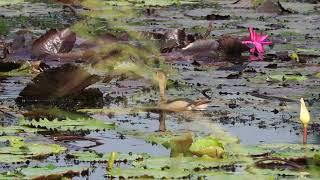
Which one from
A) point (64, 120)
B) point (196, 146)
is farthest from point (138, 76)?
point (196, 146)

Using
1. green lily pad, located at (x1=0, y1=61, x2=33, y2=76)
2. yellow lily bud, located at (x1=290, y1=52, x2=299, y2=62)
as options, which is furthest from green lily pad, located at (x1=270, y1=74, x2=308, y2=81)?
green lily pad, located at (x1=0, y1=61, x2=33, y2=76)

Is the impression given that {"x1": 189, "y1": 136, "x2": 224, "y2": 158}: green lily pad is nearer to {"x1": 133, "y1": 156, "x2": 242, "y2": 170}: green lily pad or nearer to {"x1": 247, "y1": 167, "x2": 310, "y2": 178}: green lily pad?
{"x1": 133, "y1": 156, "x2": 242, "y2": 170}: green lily pad

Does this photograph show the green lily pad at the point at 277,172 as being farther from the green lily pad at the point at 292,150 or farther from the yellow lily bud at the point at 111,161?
the yellow lily bud at the point at 111,161

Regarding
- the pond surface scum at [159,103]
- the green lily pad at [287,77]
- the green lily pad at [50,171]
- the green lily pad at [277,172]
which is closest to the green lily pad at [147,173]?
the pond surface scum at [159,103]

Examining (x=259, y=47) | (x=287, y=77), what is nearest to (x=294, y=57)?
(x=259, y=47)

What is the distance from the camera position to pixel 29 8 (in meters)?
9.66

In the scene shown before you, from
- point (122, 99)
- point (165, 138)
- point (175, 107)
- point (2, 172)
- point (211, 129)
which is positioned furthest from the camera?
point (122, 99)

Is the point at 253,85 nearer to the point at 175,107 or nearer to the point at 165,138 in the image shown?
the point at 175,107

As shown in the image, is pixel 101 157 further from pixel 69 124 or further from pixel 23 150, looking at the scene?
pixel 69 124

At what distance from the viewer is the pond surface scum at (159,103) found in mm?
3479

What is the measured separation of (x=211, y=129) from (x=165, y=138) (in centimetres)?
34

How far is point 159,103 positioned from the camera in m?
4.64

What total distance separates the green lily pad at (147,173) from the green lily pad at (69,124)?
76cm

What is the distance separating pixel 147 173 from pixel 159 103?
138cm
